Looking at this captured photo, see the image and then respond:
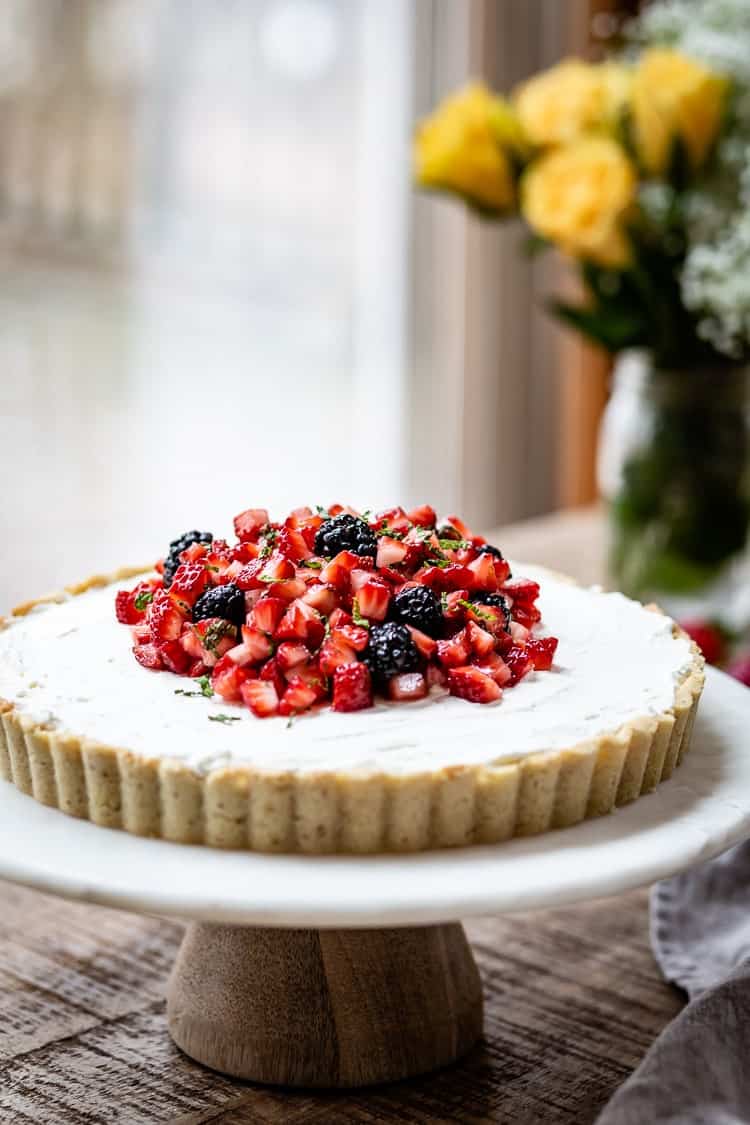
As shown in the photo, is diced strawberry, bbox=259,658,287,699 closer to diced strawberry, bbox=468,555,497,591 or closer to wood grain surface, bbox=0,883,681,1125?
diced strawberry, bbox=468,555,497,591

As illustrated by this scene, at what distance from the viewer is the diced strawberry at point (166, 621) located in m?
1.71

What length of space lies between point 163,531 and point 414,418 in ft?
3.95

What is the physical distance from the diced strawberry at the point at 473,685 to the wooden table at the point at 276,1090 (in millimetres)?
510

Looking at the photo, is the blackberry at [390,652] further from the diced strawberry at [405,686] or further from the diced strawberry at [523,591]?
the diced strawberry at [523,591]

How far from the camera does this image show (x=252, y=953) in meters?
1.74

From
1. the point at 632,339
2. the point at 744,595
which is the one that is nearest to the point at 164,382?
the point at 632,339

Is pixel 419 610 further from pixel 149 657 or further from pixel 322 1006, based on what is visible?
pixel 322 1006

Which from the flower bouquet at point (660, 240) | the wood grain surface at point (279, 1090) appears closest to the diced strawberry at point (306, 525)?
the wood grain surface at point (279, 1090)

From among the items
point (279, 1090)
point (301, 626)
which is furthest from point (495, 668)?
point (279, 1090)

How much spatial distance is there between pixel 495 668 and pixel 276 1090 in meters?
0.60

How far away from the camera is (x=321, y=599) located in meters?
1.68

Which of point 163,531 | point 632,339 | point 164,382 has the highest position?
point 632,339

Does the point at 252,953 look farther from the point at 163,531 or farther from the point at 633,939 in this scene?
the point at 163,531

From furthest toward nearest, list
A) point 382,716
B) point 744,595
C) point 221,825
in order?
point 744,595 → point 382,716 → point 221,825
